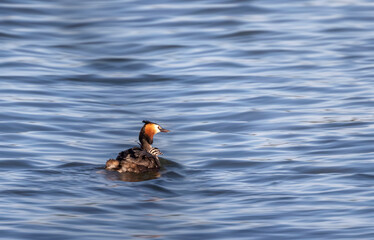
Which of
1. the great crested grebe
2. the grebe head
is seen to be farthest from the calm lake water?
the grebe head

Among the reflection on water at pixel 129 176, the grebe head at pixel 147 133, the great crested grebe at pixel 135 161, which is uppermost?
the grebe head at pixel 147 133

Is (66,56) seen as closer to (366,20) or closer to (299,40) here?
(299,40)

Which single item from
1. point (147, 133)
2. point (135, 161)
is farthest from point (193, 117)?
point (135, 161)

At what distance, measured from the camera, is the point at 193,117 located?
1514 centimetres

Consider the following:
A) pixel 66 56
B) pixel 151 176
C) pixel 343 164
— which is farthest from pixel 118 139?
pixel 66 56

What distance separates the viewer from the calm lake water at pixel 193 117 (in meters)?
9.33

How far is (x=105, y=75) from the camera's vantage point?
60.8 ft

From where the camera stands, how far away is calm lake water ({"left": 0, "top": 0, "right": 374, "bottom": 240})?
9.33 meters

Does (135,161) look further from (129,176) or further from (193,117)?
(193,117)

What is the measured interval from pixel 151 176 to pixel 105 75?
7.36m

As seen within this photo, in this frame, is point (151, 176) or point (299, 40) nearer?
point (151, 176)

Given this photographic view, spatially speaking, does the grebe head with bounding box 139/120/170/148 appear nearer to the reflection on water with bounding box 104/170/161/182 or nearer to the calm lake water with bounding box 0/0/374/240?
the calm lake water with bounding box 0/0/374/240

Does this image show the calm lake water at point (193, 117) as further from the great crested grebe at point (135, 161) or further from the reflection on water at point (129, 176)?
the great crested grebe at point (135, 161)

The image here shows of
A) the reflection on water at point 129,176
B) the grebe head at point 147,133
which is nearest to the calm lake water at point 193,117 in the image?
the reflection on water at point 129,176
